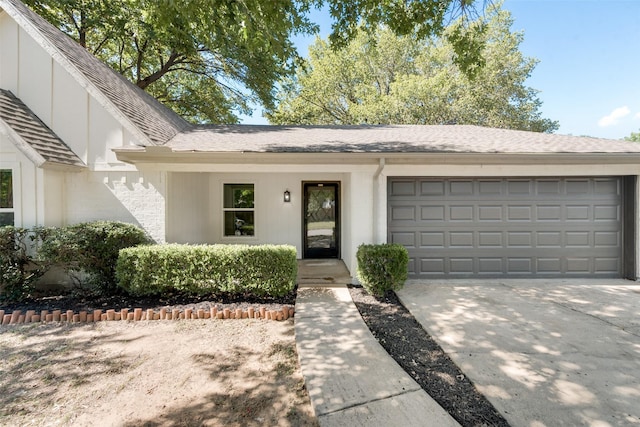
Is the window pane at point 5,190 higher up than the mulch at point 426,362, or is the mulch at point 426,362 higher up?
the window pane at point 5,190

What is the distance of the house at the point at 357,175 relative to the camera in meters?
5.57

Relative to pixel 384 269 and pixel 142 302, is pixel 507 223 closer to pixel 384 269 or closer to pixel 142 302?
pixel 384 269

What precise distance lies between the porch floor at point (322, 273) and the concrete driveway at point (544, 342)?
4.63ft

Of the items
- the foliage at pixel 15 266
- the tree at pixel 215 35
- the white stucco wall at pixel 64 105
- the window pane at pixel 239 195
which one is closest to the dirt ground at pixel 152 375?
the foliage at pixel 15 266

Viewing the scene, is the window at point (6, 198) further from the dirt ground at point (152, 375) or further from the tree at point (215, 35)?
the tree at point (215, 35)

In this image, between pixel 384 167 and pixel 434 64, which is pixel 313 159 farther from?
pixel 434 64

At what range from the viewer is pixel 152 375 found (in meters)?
3.02

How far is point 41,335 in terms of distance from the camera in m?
3.96

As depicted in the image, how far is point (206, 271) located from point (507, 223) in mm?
6327

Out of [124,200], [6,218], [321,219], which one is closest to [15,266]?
[6,218]

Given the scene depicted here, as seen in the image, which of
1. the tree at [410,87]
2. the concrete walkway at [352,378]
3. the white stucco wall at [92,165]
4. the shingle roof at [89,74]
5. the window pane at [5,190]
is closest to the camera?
the concrete walkway at [352,378]

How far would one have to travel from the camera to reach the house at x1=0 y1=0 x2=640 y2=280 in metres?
5.57

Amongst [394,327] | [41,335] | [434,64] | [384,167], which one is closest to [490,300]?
A: [394,327]

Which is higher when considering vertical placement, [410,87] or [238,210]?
[410,87]
